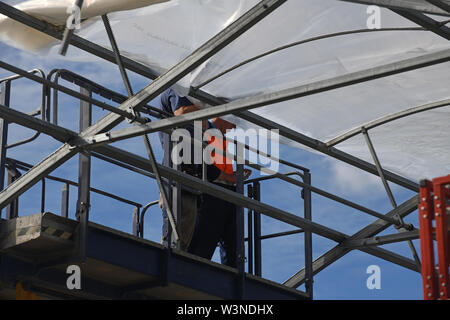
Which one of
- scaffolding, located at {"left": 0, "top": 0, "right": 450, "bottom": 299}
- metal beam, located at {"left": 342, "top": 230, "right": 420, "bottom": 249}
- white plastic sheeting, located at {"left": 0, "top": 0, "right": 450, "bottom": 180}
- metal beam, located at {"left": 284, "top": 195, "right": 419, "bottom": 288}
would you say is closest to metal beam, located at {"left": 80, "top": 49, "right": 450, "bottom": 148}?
scaffolding, located at {"left": 0, "top": 0, "right": 450, "bottom": 299}

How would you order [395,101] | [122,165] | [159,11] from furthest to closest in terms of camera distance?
[395,101] < [122,165] < [159,11]

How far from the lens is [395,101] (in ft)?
47.1

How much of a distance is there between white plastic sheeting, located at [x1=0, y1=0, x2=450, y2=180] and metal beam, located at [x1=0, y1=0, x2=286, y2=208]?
843 mm

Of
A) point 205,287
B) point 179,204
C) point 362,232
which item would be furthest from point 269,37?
point 362,232

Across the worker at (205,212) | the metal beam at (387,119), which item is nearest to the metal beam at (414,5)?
the worker at (205,212)

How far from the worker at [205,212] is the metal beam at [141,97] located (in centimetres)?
Answer: 180

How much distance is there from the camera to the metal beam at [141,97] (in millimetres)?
11062

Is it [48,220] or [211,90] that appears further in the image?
[211,90]

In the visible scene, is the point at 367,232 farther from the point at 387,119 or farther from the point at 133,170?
the point at 133,170

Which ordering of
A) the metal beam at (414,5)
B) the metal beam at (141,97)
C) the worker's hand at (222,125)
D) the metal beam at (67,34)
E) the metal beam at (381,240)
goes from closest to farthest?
the metal beam at (414,5) → the metal beam at (67,34) → the metal beam at (141,97) → the worker's hand at (222,125) → the metal beam at (381,240)

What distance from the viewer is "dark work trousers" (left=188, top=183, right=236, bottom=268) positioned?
13766 mm

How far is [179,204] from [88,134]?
1.64 meters

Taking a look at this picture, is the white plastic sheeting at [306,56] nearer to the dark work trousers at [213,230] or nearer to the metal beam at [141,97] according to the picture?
the metal beam at [141,97]

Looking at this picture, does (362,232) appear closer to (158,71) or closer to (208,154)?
(208,154)
